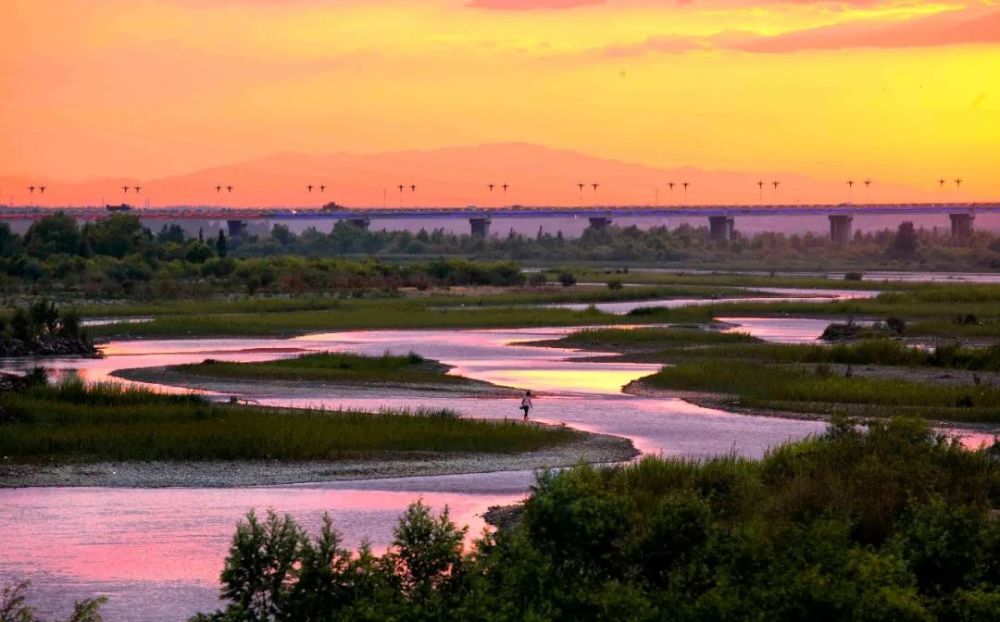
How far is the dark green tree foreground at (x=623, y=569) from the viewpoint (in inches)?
762

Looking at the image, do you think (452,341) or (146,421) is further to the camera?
(452,341)

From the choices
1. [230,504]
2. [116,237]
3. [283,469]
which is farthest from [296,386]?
[116,237]

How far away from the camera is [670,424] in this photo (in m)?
45.5

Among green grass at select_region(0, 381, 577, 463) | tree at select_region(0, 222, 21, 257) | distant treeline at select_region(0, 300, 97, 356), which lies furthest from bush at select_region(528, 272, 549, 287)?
green grass at select_region(0, 381, 577, 463)

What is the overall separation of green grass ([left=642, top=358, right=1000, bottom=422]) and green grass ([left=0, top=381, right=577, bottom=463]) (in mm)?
11396

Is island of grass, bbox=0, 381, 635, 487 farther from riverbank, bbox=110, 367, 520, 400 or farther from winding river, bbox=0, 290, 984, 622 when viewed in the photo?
riverbank, bbox=110, 367, 520, 400

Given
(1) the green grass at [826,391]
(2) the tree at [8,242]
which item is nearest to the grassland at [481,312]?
(1) the green grass at [826,391]

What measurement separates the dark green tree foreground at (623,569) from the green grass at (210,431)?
15.6 meters

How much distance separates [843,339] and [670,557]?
54.4m

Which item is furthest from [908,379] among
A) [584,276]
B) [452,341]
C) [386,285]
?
[584,276]

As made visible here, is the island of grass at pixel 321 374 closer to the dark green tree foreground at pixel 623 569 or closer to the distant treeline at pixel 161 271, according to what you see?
the dark green tree foreground at pixel 623 569

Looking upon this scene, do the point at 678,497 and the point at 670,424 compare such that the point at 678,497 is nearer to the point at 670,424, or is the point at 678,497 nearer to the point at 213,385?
the point at 670,424

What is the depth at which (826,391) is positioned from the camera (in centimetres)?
5206

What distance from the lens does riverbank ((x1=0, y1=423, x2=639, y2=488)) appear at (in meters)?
35.3
